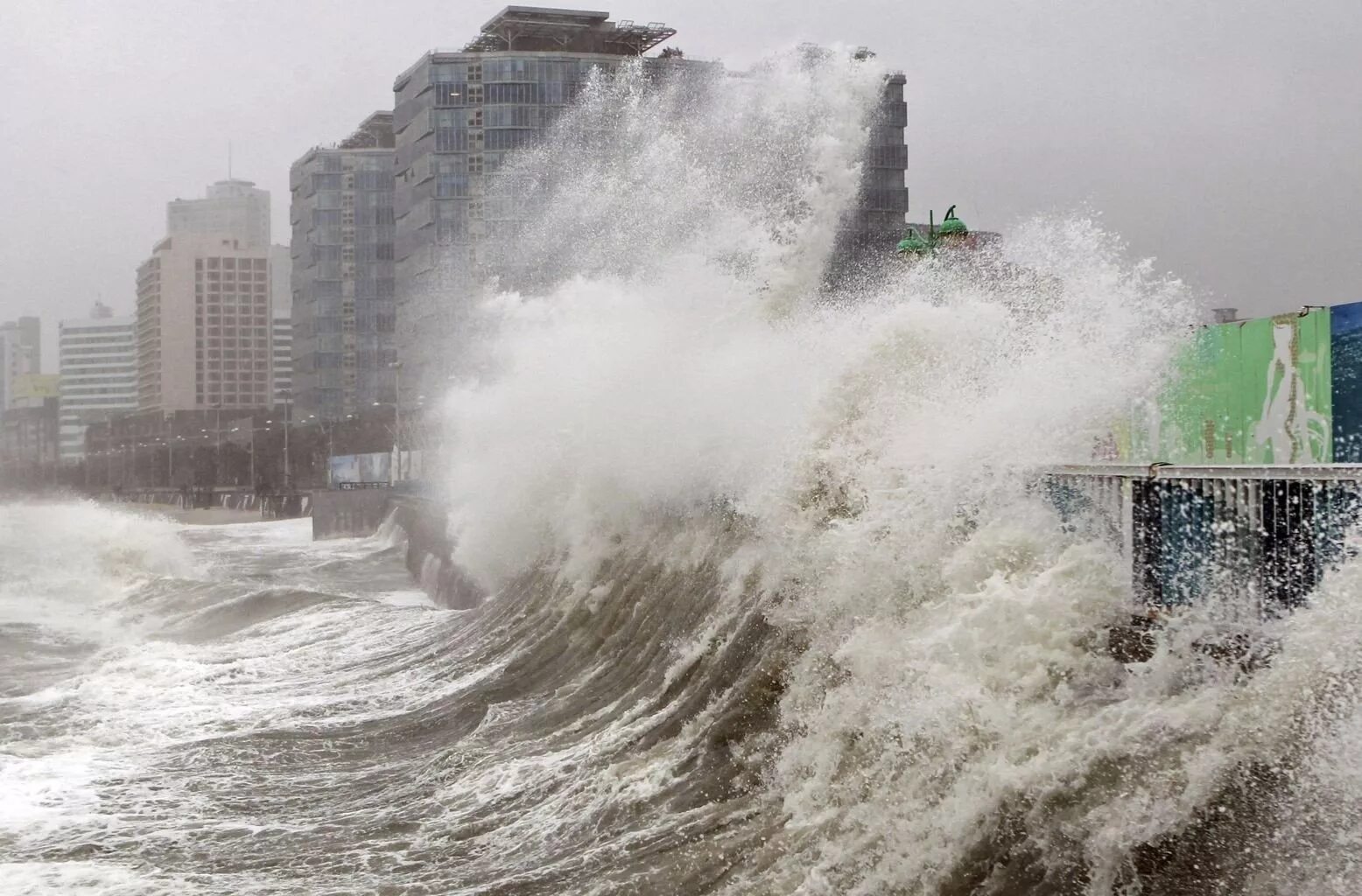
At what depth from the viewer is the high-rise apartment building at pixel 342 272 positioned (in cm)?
10150

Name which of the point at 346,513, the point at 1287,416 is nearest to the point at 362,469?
the point at 346,513

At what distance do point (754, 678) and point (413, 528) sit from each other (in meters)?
28.7

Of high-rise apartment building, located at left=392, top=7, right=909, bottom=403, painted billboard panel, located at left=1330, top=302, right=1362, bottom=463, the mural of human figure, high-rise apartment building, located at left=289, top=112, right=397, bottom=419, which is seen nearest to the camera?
painted billboard panel, located at left=1330, top=302, right=1362, bottom=463

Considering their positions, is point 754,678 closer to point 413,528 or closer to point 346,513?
point 413,528

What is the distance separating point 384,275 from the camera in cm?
10100

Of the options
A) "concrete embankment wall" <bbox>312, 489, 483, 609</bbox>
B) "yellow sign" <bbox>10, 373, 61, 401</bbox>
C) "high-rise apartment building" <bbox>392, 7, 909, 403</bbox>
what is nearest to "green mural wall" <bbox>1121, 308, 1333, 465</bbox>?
"concrete embankment wall" <bbox>312, 489, 483, 609</bbox>

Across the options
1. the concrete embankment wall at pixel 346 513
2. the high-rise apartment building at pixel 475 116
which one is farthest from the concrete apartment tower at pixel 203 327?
the concrete embankment wall at pixel 346 513

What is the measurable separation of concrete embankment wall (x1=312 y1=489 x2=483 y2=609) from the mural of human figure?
11.6m

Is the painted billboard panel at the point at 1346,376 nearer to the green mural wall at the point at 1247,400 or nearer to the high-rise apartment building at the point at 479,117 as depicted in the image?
the green mural wall at the point at 1247,400

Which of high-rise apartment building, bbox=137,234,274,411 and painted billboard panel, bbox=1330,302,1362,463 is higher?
high-rise apartment building, bbox=137,234,274,411

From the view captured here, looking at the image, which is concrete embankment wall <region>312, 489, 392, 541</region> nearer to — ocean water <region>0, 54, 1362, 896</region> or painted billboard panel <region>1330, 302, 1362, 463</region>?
ocean water <region>0, 54, 1362, 896</region>

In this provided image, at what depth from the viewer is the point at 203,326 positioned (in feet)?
604

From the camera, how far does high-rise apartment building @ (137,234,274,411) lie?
17950 cm

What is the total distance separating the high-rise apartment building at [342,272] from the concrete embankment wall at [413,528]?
48902 millimetres
